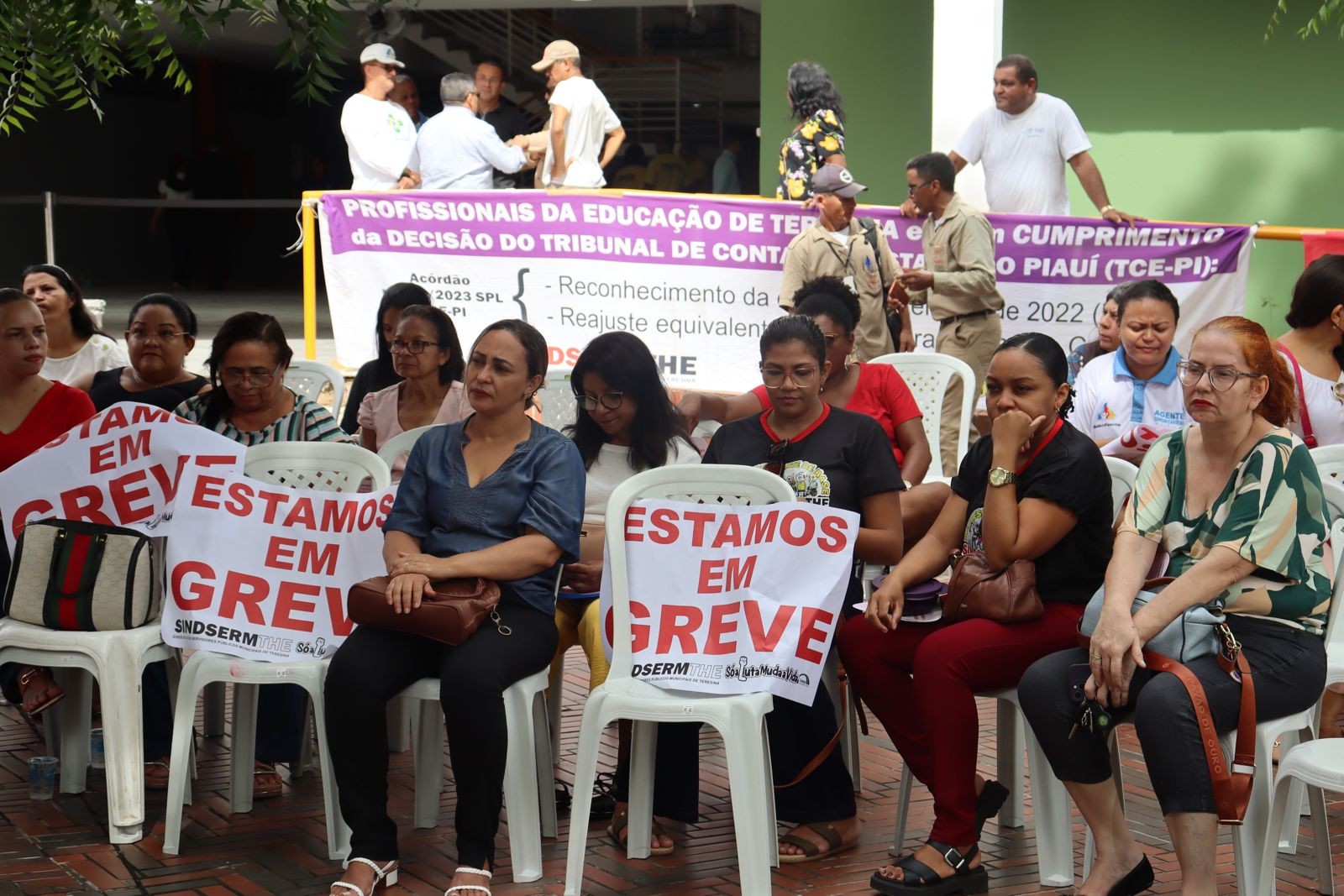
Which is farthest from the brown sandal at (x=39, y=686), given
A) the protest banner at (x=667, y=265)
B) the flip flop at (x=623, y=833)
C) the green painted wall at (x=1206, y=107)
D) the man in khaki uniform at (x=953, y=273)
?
the green painted wall at (x=1206, y=107)

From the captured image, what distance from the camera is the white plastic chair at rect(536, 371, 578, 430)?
6.85 meters

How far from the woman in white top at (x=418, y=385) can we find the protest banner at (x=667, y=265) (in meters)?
4.20

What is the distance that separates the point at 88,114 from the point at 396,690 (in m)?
23.0

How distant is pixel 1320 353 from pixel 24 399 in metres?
4.85

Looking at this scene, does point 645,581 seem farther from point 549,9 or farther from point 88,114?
point 88,114

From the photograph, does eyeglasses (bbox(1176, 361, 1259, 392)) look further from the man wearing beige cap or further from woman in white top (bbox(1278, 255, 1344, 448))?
the man wearing beige cap

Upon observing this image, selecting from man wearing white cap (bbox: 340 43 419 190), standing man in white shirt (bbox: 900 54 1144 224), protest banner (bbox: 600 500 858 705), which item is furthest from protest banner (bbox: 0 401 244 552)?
man wearing white cap (bbox: 340 43 419 190)

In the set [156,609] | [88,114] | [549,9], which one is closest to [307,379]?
[156,609]

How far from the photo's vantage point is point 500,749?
4.29 metres

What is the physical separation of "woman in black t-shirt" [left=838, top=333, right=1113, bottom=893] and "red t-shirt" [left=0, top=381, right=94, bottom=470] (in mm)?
3005

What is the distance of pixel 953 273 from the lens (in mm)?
8219

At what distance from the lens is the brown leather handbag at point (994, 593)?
14.1 ft

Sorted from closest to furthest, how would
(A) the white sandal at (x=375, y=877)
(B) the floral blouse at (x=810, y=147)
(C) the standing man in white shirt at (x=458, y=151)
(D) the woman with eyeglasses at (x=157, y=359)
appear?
1. (A) the white sandal at (x=375, y=877)
2. (D) the woman with eyeglasses at (x=157, y=359)
3. (B) the floral blouse at (x=810, y=147)
4. (C) the standing man in white shirt at (x=458, y=151)

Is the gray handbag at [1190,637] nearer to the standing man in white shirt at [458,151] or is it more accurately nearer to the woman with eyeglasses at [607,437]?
the woman with eyeglasses at [607,437]
